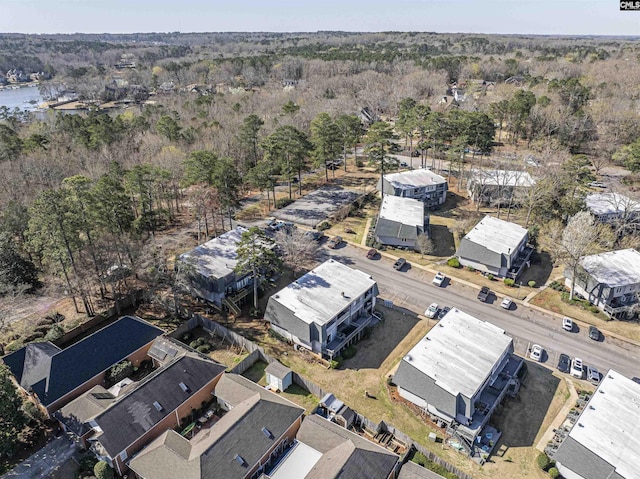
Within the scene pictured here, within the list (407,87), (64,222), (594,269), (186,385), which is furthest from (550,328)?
(407,87)

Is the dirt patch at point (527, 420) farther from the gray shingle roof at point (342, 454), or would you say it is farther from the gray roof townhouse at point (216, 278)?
the gray roof townhouse at point (216, 278)

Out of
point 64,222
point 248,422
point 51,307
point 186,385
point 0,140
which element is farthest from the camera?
point 0,140

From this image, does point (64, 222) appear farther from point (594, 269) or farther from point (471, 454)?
point (594, 269)

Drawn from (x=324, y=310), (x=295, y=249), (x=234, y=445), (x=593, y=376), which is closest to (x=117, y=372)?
(x=234, y=445)

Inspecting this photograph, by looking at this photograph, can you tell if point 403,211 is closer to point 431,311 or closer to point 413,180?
point 413,180

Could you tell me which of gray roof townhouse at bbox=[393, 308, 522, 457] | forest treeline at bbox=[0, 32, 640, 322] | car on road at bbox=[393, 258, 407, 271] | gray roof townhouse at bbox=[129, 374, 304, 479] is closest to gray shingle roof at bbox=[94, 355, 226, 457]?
gray roof townhouse at bbox=[129, 374, 304, 479]

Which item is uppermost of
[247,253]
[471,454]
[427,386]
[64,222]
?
[64,222]
